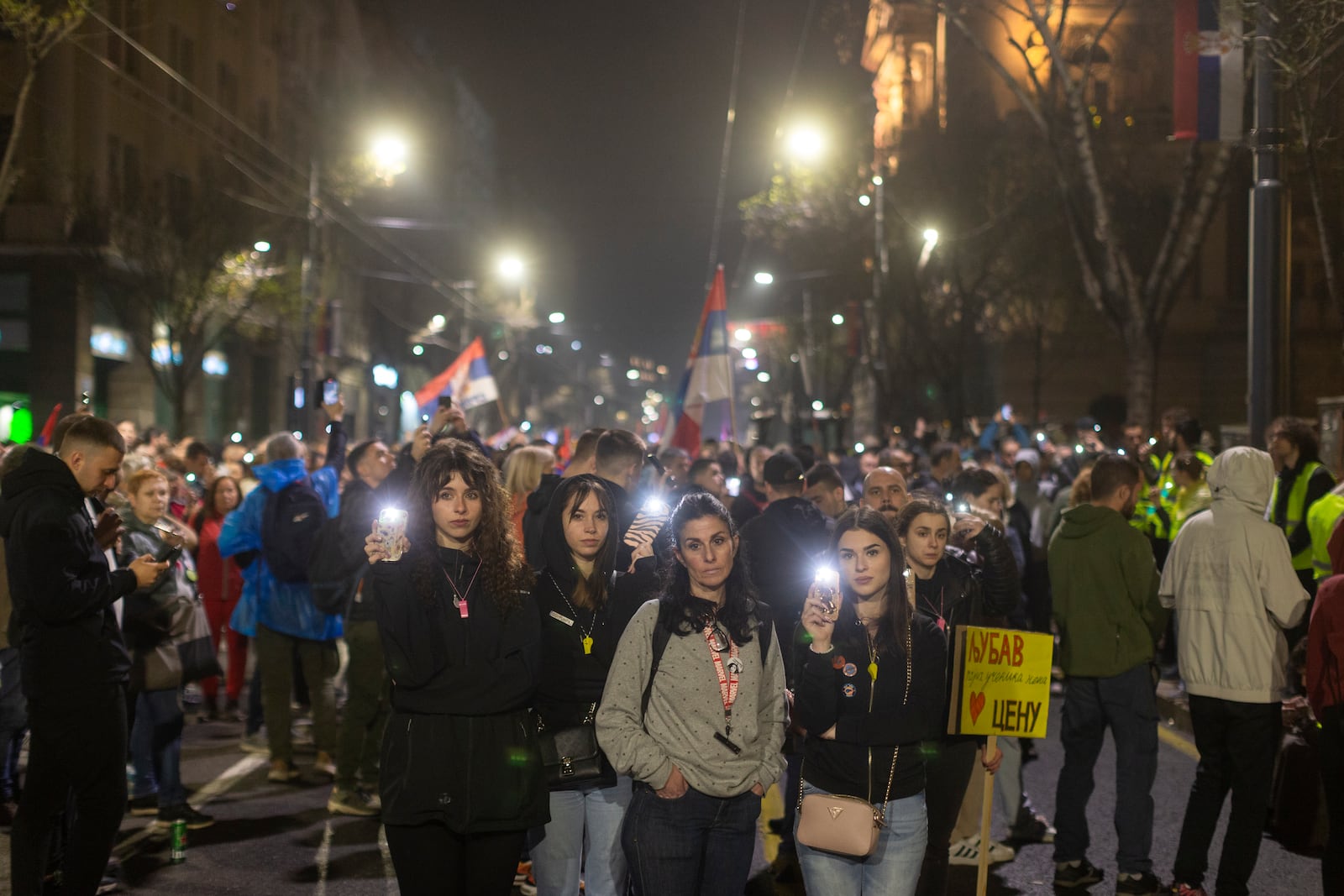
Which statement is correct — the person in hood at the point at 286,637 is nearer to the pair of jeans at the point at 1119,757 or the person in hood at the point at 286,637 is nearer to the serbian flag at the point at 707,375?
the serbian flag at the point at 707,375

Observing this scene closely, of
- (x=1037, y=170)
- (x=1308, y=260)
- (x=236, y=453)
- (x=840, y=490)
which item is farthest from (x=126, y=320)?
(x=1308, y=260)

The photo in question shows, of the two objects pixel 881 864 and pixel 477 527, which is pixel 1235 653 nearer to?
pixel 881 864

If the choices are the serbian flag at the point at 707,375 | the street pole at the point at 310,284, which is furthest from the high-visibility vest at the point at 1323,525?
the street pole at the point at 310,284

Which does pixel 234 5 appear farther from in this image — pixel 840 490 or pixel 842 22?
pixel 840 490

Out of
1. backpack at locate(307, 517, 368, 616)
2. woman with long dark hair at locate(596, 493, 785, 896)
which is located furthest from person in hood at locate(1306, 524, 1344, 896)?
backpack at locate(307, 517, 368, 616)

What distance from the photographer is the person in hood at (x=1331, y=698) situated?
18.5ft

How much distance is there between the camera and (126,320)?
28938 millimetres

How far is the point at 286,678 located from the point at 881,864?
5265 millimetres

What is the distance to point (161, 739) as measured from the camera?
24.3ft

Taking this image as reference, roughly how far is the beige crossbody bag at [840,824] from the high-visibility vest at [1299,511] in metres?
6.21

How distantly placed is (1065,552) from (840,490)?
171cm

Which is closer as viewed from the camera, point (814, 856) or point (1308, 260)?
point (814, 856)

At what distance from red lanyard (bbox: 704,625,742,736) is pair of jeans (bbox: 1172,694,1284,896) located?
2.98m

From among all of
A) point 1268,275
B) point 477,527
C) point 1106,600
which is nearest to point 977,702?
point 1106,600
